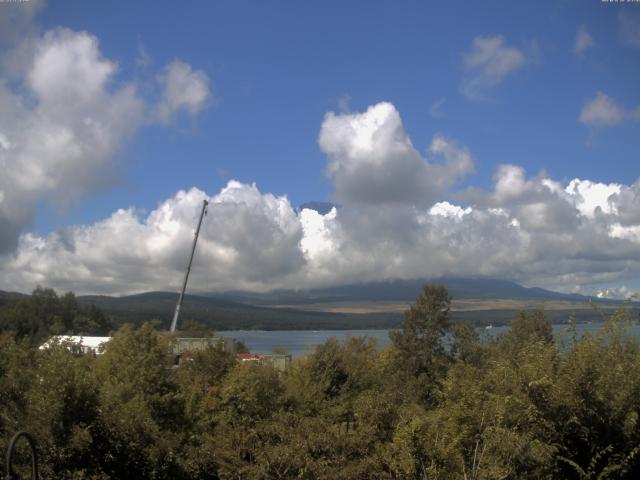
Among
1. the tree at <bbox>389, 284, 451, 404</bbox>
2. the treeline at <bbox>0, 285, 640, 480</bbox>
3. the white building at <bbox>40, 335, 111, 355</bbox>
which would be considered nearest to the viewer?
the treeline at <bbox>0, 285, 640, 480</bbox>

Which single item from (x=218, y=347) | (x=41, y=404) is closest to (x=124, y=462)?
(x=41, y=404)

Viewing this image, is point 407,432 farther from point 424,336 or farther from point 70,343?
point 424,336

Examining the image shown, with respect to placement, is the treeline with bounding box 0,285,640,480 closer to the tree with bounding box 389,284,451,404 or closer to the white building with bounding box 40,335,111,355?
the white building with bounding box 40,335,111,355

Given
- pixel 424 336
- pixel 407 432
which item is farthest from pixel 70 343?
pixel 424 336

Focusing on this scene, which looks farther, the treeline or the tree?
the tree

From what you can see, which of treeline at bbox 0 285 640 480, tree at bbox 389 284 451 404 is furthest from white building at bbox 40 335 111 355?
tree at bbox 389 284 451 404

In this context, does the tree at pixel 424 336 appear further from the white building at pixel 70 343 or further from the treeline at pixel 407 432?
the treeline at pixel 407 432

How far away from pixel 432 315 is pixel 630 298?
36772mm

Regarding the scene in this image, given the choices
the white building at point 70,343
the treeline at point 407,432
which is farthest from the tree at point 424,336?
the treeline at point 407,432

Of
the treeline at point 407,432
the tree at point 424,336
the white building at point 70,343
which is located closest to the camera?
the treeline at point 407,432

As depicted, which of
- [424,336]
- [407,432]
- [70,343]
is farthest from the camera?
[424,336]

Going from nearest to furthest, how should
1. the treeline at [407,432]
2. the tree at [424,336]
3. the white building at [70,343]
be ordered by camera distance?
the treeline at [407,432], the white building at [70,343], the tree at [424,336]

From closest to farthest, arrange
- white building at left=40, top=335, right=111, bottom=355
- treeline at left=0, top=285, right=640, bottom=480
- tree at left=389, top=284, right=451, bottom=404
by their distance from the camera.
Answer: treeline at left=0, top=285, right=640, bottom=480, white building at left=40, top=335, right=111, bottom=355, tree at left=389, top=284, right=451, bottom=404

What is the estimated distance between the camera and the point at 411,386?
4400cm
